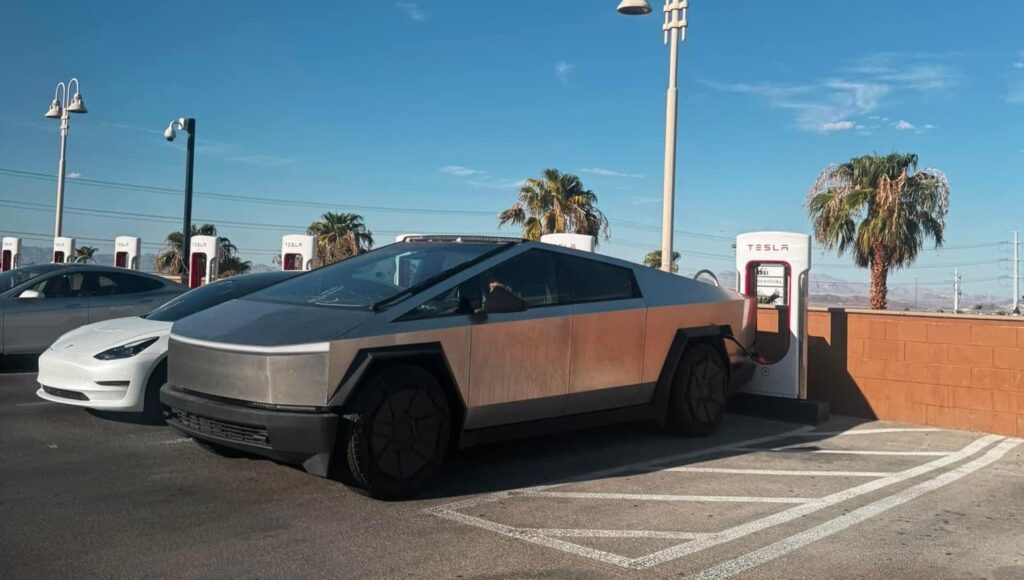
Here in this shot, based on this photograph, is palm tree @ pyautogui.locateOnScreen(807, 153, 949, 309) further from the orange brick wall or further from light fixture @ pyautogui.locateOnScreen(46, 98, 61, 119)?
light fixture @ pyautogui.locateOnScreen(46, 98, 61, 119)

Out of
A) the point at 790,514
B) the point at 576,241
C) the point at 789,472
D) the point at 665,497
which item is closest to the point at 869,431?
the point at 789,472

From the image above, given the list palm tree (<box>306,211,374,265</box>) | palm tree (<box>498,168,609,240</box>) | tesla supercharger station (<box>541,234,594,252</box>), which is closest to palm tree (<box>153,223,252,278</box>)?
palm tree (<box>306,211,374,265</box>)

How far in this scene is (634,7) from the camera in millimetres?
10977

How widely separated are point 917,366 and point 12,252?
2706 cm

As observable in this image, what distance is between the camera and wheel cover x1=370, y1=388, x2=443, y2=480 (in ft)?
15.7

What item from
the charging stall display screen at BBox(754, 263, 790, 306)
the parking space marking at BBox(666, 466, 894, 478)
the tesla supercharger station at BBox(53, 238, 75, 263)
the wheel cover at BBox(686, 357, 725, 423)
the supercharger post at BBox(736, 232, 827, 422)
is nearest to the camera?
the parking space marking at BBox(666, 466, 894, 478)

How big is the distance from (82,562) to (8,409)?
4872 mm

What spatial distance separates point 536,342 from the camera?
18.5 ft

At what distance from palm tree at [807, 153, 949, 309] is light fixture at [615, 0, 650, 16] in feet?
52.4

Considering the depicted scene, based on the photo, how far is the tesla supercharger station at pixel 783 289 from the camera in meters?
8.53

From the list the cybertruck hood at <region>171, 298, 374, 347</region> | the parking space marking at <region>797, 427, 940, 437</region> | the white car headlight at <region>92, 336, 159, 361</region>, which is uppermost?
the cybertruck hood at <region>171, 298, 374, 347</region>

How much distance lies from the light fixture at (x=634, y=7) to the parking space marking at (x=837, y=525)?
688 cm

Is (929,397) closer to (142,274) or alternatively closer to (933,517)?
(933,517)

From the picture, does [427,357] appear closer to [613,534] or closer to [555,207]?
[613,534]
